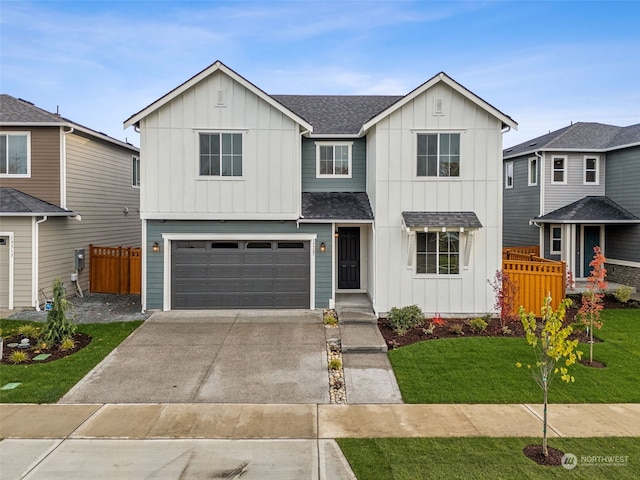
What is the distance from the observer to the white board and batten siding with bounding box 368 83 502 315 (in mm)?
12438

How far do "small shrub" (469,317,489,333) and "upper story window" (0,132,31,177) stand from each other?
14.8m

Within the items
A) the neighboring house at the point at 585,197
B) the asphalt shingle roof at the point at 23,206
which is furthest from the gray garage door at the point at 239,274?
the neighboring house at the point at 585,197

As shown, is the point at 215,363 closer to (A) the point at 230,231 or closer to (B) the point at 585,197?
(A) the point at 230,231

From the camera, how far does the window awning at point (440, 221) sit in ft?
39.0

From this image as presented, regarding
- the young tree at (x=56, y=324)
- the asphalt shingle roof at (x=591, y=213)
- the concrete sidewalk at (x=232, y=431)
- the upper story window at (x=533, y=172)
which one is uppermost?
the upper story window at (x=533, y=172)

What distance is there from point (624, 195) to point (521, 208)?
13.5ft

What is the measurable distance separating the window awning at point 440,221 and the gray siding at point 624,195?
917cm

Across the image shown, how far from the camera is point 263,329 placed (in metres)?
11.4

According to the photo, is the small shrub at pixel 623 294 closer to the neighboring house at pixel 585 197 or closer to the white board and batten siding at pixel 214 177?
the neighboring house at pixel 585 197

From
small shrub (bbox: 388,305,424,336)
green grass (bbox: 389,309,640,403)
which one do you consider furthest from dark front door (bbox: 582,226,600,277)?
small shrub (bbox: 388,305,424,336)

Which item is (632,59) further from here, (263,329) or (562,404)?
(263,329)

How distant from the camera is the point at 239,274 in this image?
43.6ft

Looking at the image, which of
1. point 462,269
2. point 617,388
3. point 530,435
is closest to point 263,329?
point 462,269

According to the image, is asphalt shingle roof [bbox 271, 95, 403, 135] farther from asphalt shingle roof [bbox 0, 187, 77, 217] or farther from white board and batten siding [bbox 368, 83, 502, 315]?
asphalt shingle roof [bbox 0, 187, 77, 217]
